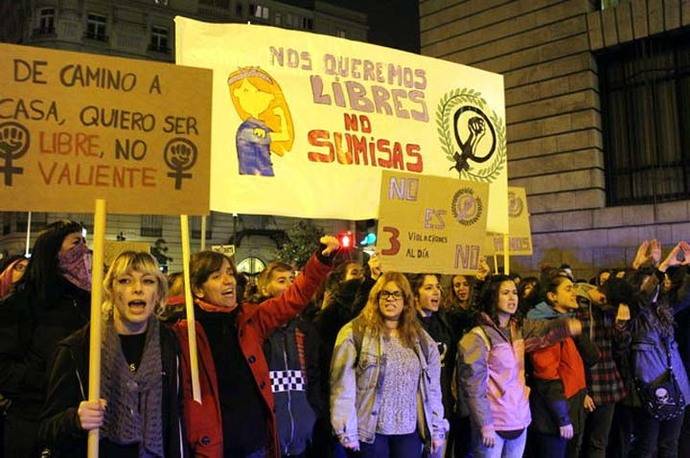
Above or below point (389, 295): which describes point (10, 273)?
above

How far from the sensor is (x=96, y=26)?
4744cm

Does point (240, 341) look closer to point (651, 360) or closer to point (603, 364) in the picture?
point (603, 364)

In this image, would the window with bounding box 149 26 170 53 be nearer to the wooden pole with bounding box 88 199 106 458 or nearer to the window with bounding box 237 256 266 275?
the window with bounding box 237 256 266 275

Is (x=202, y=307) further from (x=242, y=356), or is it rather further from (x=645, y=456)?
(x=645, y=456)

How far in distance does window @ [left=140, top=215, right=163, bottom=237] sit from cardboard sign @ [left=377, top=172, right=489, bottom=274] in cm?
4243

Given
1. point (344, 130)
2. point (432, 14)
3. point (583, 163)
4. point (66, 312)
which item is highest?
point (432, 14)

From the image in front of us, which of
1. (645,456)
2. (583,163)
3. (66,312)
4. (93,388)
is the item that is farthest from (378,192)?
(583,163)

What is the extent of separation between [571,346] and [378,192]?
2.33 m

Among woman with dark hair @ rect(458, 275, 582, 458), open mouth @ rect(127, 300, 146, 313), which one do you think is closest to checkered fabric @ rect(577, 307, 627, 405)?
woman with dark hair @ rect(458, 275, 582, 458)

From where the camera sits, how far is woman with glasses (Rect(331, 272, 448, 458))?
15.1 feet

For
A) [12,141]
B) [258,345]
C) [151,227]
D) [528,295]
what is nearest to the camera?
[12,141]

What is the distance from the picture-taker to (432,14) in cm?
1611

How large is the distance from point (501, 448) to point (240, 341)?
2.63m

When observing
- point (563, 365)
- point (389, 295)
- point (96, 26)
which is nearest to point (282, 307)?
point (389, 295)
